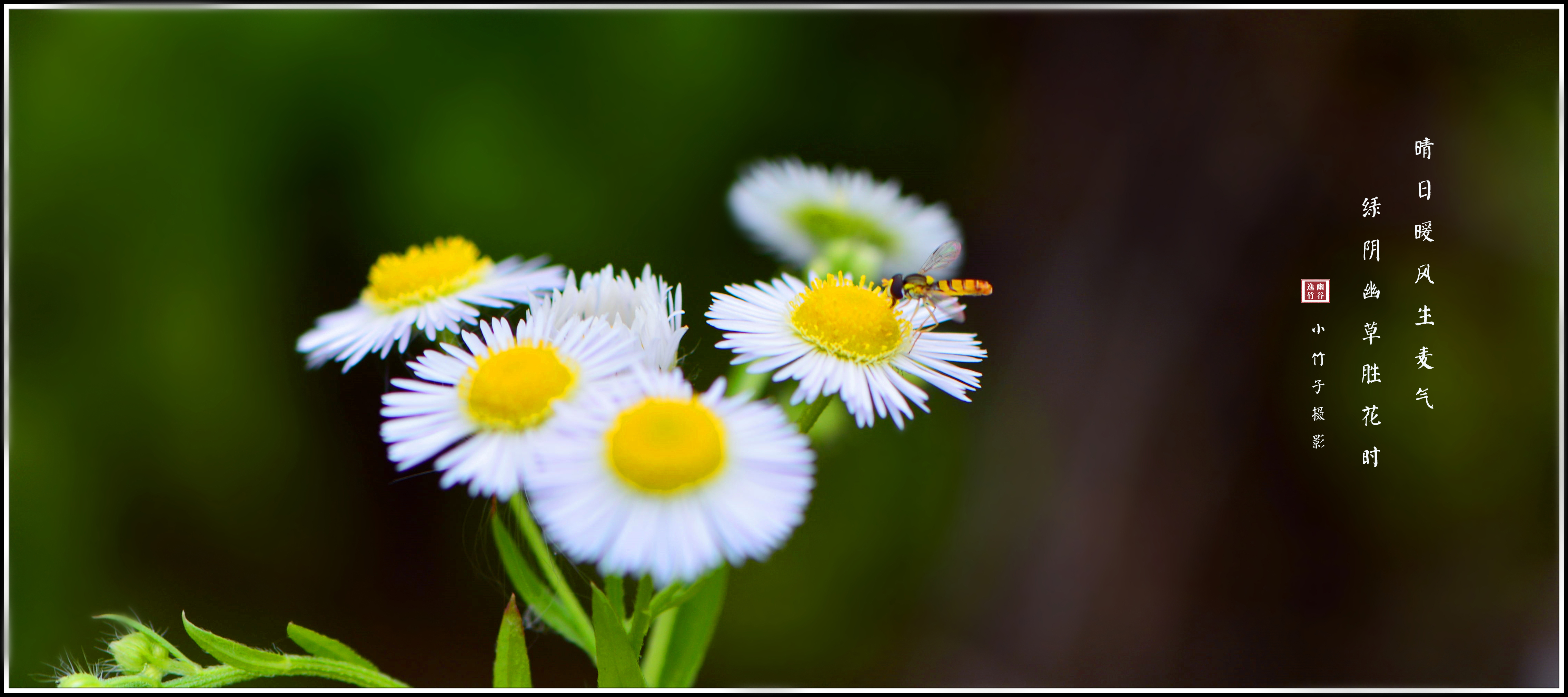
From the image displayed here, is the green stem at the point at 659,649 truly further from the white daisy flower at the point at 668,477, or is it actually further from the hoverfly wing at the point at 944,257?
the hoverfly wing at the point at 944,257

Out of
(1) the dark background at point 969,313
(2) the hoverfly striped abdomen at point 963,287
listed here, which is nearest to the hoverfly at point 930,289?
Result: (2) the hoverfly striped abdomen at point 963,287

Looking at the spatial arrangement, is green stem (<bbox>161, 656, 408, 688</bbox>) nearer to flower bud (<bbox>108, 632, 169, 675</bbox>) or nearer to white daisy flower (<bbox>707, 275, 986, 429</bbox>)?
flower bud (<bbox>108, 632, 169, 675</bbox>)

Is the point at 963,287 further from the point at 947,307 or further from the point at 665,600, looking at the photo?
the point at 665,600

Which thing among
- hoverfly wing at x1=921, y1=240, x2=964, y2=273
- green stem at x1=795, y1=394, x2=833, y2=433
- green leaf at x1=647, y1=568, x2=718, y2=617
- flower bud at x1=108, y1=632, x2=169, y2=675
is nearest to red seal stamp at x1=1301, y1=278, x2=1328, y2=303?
hoverfly wing at x1=921, y1=240, x2=964, y2=273

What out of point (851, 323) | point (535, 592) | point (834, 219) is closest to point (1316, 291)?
point (834, 219)

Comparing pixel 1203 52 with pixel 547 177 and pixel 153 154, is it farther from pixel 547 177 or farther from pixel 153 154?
pixel 153 154
